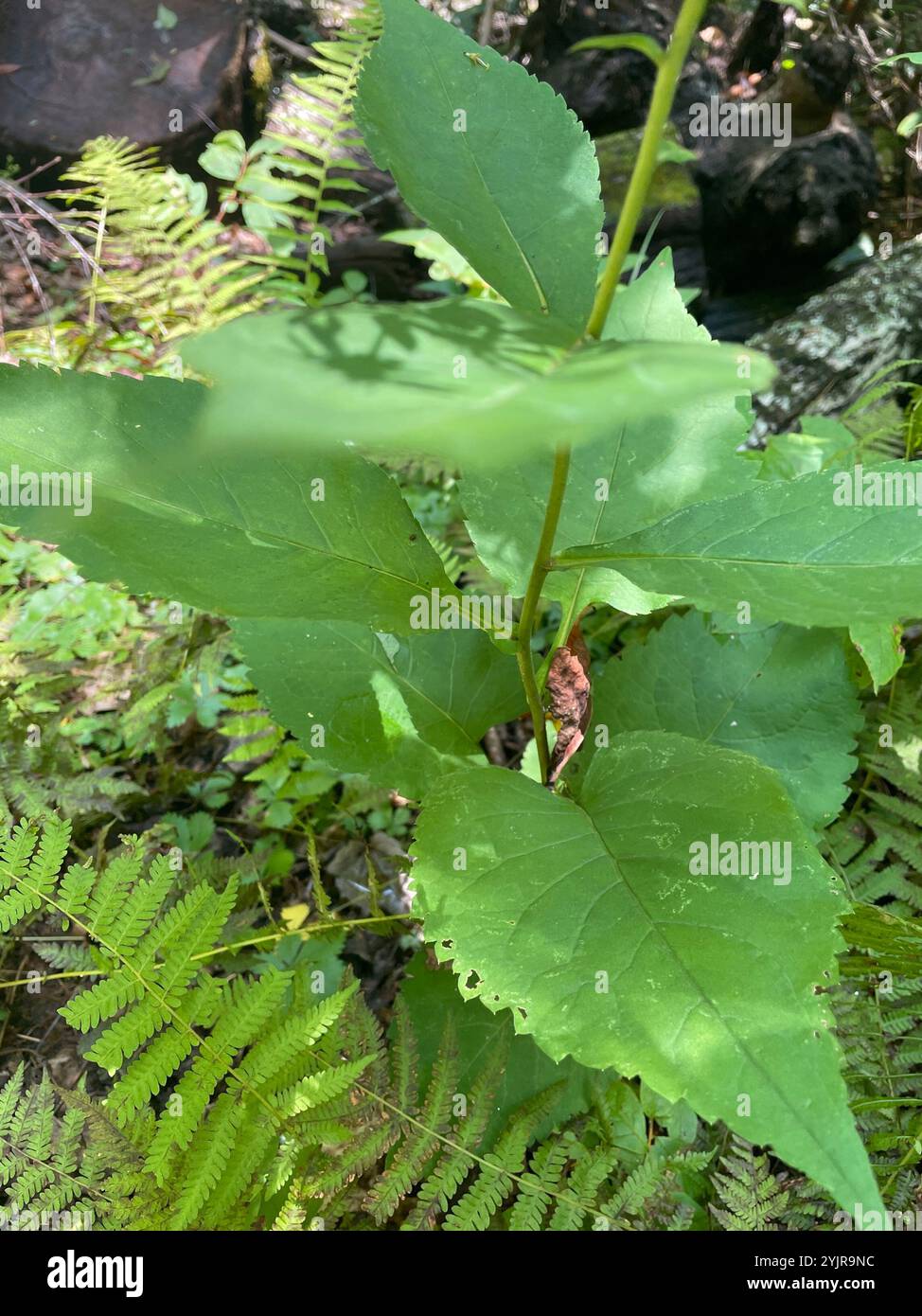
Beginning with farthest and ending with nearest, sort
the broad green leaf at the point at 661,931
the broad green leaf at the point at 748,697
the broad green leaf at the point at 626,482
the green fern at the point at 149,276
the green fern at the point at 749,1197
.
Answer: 1. the green fern at the point at 149,276
2. the broad green leaf at the point at 748,697
3. the green fern at the point at 749,1197
4. the broad green leaf at the point at 626,482
5. the broad green leaf at the point at 661,931

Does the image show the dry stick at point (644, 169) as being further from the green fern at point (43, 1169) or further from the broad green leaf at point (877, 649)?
the green fern at point (43, 1169)

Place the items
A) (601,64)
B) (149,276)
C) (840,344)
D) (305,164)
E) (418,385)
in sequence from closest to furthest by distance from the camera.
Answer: (418,385)
(149,276)
(840,344)
(305,164)
(601,64)

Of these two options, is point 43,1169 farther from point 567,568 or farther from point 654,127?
point 654,127

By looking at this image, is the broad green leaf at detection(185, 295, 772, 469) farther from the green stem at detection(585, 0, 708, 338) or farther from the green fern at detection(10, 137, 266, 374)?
the green fern at detection(10, 137, 266, 374)

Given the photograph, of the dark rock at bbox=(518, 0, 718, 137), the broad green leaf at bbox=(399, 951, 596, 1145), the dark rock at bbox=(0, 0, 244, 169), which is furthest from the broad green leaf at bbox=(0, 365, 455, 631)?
the dark rock at bbox=(518, 0, 718, 137)

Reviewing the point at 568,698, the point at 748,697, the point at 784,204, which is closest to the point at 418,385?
the point at 568,698

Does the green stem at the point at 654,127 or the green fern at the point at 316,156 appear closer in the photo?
the green stem at the point at 654,127

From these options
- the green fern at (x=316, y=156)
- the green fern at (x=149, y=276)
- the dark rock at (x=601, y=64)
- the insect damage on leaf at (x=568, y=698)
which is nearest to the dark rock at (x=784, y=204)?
the dark rock at (x=601, y=64)
